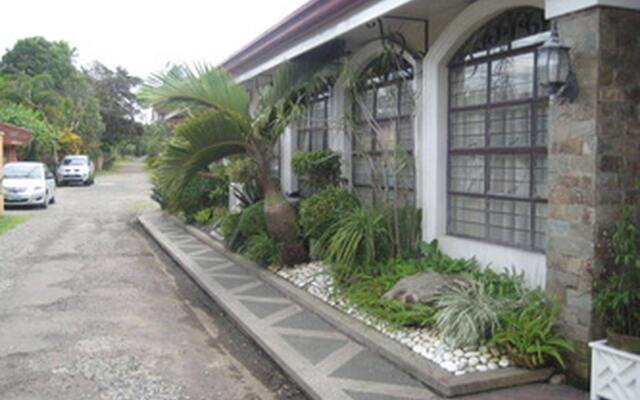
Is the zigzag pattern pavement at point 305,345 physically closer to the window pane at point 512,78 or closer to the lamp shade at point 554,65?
the lamp shade at point 554,65

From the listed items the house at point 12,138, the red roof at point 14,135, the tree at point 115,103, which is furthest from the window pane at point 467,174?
the tree at point 115,103

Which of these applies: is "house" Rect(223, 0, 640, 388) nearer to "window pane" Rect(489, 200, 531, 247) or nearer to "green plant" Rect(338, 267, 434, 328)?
"window pane" Rect(489, 200, 531, 247)

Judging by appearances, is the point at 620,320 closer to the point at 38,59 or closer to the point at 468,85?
the point at 468,85

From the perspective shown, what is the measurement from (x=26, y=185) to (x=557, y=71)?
1826 centimetres

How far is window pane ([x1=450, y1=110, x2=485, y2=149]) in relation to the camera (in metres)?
6.26

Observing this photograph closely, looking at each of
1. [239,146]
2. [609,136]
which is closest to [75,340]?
[239,146]

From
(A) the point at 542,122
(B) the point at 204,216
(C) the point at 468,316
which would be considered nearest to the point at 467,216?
(A) the point at 542,122

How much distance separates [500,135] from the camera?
599 cm

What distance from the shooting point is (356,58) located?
334 inches

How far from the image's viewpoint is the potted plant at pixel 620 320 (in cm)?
380

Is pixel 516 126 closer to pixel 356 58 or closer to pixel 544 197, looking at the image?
pixel 544 197

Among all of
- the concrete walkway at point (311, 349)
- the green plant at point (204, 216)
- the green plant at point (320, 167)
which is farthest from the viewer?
the green plant at point (204, 216)

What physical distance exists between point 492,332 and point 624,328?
36.3 inches

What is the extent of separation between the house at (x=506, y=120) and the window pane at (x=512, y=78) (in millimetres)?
13
